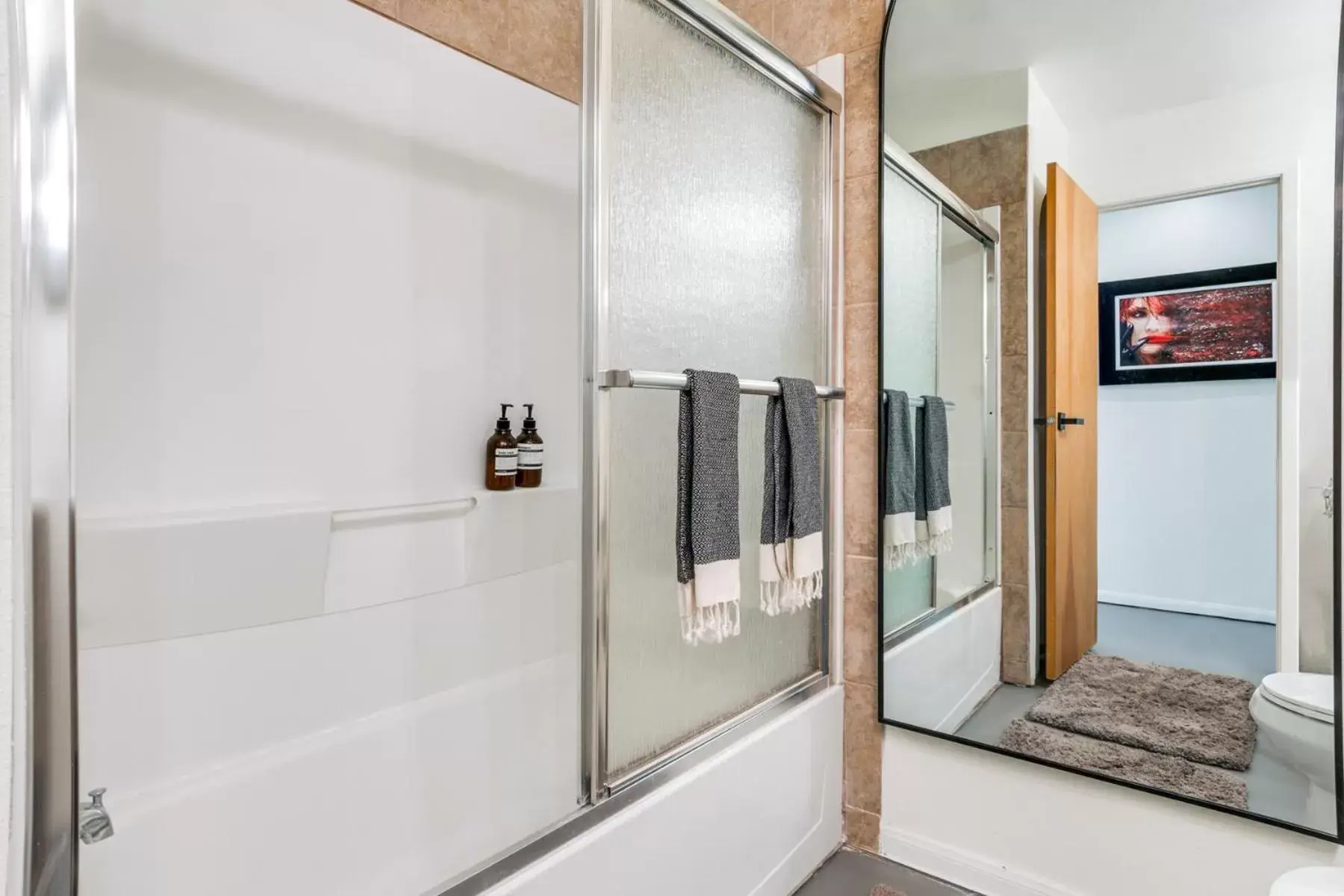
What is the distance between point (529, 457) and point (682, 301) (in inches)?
28.4

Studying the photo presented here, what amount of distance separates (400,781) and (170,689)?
1.74 feet

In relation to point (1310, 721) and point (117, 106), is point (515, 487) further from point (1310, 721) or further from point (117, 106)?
point (1310, 721)

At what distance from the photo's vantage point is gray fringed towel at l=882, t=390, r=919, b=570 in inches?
62.6

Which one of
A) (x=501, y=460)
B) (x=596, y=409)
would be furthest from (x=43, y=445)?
(x=501, y=460)

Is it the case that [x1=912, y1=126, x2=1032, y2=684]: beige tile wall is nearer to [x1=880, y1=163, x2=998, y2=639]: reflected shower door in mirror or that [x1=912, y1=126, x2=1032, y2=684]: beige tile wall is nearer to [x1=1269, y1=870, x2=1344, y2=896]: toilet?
[x1=880, y1=163, x2=998, y2=639]: reflected shower door in mirror

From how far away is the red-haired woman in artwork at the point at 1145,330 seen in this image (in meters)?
1.32

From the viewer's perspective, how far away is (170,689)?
1298mm

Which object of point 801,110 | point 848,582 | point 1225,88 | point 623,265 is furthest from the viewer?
point 848,582

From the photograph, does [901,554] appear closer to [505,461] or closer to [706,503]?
[706,503]

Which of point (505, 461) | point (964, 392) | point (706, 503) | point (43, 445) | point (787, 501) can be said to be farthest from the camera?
point (505, 461)

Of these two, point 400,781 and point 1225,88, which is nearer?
point 1225,88

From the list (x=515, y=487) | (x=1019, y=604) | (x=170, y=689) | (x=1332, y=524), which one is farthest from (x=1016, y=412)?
(x=170, y=689)

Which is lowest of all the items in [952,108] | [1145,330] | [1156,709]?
[1156,709]

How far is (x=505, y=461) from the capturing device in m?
1.77
